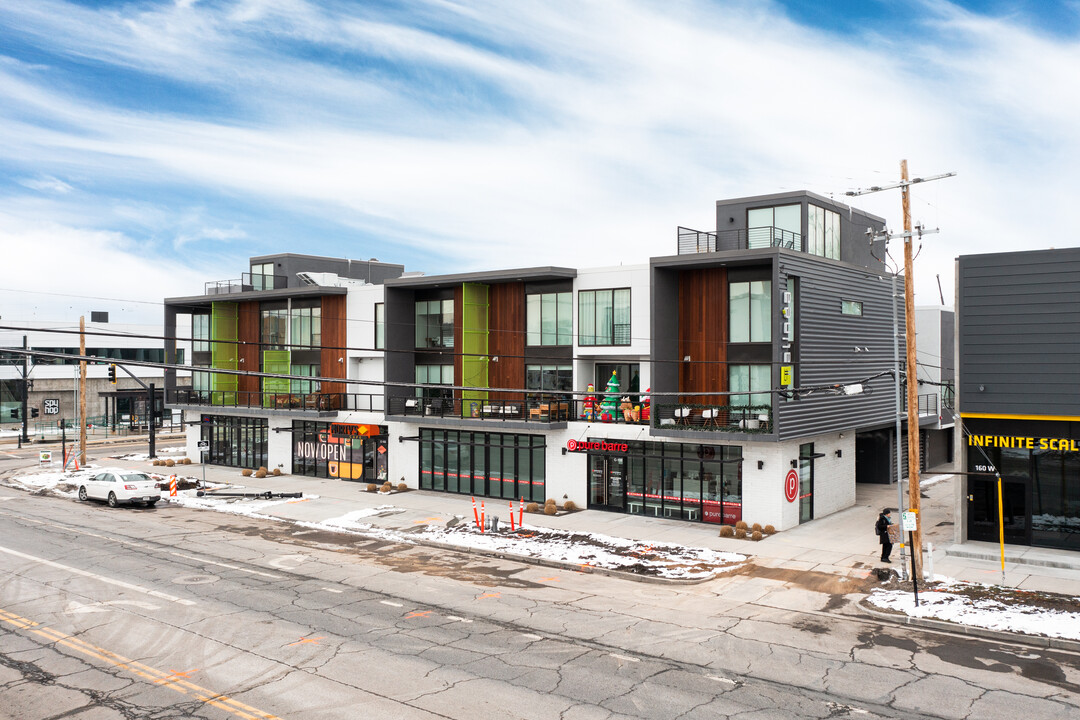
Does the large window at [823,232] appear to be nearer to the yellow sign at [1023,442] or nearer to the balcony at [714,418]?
the balcony at [714,418]

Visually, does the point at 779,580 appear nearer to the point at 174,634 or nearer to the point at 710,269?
the point at 710,269

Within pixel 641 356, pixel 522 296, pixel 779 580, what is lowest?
pixel 779 580

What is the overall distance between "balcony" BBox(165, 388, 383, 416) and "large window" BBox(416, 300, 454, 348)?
11.7 ft

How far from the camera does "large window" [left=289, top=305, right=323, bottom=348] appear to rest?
141 ft

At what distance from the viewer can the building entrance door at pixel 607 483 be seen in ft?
103

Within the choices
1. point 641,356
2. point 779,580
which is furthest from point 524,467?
point 779,580

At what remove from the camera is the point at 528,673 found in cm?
1400

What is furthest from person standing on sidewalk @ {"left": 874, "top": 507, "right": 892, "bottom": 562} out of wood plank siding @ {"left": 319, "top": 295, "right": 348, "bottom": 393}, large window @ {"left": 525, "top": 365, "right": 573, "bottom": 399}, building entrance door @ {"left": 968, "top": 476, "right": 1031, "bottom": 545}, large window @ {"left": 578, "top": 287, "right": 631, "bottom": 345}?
wood plank siding @ {"left": 319, "top": 295, "right": 348, "bottom": 393}

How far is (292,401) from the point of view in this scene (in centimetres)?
4238

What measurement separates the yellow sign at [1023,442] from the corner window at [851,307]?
29.2 feet

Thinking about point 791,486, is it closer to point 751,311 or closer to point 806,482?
point 806,482

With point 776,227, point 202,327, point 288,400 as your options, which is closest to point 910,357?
point 776,227

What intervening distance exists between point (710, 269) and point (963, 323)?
915 cm

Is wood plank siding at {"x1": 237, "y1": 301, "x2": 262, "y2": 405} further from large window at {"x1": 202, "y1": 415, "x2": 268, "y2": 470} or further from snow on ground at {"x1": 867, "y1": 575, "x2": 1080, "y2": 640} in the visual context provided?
snow on ground at {"x1": 867, "y1": 575, "x2": 1080, "y2": 640}
